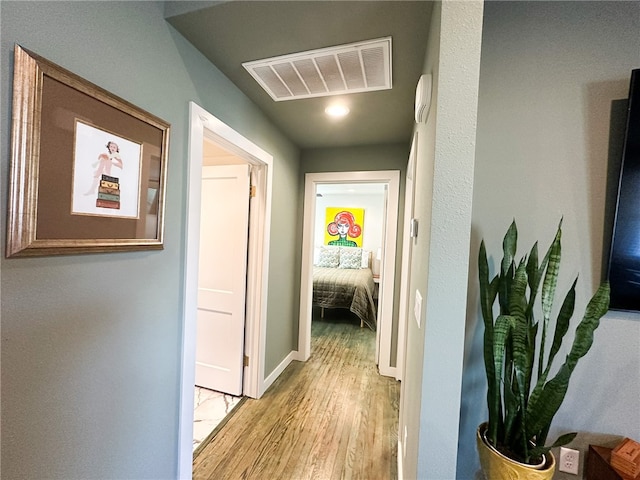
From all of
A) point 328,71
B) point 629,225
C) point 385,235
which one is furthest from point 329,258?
point 629,225

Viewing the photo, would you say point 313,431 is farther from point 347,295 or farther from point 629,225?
point 347,295

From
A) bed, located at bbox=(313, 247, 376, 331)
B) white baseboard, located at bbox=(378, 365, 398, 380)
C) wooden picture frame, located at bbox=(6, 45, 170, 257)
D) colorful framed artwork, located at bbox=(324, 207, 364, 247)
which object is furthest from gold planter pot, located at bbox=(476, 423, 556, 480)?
colorful framed artwork, located at bbox=(324, 207, 364, 247)

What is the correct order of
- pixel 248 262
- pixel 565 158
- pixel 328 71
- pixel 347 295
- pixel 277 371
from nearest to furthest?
pixel 565 158, pixel 328 71, pixel 248 262, pixel 277 371, pixel 347 295

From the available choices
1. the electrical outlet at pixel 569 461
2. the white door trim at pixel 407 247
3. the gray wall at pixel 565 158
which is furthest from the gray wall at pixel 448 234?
the electrical outlet at pixel 569 461

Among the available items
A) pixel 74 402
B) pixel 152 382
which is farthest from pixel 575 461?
pixel 74 402

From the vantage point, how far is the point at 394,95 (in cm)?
169

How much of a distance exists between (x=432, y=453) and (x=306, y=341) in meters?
2.12

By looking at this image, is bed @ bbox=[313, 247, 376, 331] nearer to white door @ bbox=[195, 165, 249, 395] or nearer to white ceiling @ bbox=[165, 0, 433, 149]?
white door @ bbox=[195, 165, 249, 395]

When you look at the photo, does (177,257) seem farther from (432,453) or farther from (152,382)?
(432,453)

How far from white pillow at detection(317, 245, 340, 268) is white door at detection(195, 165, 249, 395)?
363 cm

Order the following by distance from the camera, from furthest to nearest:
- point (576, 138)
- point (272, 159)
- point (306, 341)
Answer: point (306, 341) → point (272, 159) → point (576, 138)

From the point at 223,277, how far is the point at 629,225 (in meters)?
2.41

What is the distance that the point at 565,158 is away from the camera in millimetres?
1130

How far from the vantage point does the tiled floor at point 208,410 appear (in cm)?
182
